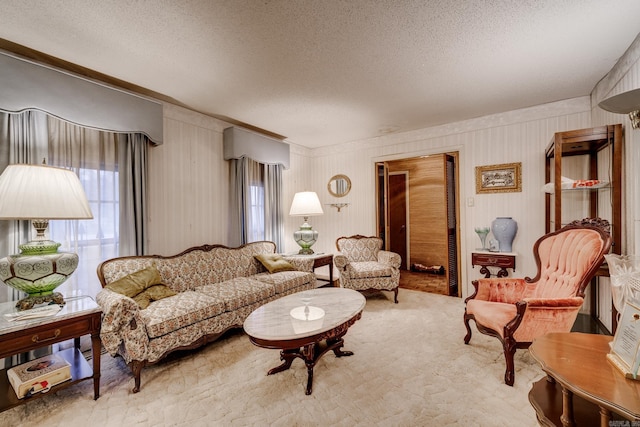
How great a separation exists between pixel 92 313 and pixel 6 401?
22.8 inches

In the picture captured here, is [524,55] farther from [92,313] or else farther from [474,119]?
[92,313]

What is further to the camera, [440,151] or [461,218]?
[440,151]

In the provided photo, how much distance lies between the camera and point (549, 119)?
11.3 ft

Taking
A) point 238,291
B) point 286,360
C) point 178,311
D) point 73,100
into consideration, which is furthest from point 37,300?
point 286,360

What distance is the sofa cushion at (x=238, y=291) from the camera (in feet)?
8.83

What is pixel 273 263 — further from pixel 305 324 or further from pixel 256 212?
pixel 305 324

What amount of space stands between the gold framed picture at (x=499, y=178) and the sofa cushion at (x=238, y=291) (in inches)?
123

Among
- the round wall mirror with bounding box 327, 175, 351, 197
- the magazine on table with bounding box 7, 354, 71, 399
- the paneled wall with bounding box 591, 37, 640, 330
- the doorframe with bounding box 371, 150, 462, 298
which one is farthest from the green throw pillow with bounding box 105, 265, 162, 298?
the paneled wall with bounding box 591, 37, 640, 330

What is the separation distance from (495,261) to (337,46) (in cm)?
306

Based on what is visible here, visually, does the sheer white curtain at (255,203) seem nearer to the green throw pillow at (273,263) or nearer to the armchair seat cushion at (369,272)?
the green throw pillow at (273,263)

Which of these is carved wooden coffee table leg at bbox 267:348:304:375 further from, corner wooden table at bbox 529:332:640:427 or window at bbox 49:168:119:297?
window at bbox 49:168:119:297

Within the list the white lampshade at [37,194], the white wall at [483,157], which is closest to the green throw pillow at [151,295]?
the white lampshade at [37,194]

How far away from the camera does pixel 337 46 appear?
2166 millimetres

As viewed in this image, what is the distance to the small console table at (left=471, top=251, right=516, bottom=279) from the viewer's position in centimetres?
343
